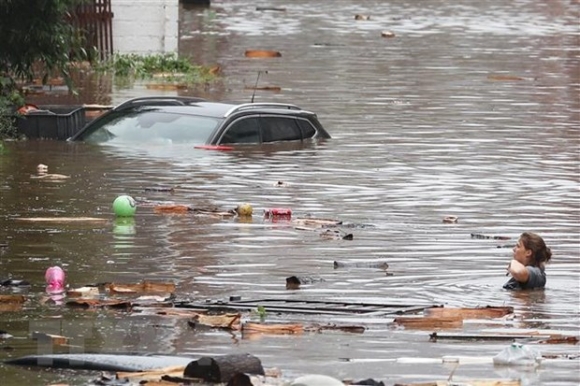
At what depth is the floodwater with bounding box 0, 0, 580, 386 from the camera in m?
11.2

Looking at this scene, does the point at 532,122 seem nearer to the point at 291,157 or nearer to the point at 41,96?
the point at 291,157

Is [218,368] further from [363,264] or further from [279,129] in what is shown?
[279,129]

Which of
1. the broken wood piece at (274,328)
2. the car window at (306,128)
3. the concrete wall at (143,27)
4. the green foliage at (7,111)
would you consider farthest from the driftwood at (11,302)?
the concrete wall at (143,27)

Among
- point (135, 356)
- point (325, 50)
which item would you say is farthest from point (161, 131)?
point (325, 50)

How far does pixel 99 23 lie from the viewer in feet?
124

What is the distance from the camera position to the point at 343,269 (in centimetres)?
1477

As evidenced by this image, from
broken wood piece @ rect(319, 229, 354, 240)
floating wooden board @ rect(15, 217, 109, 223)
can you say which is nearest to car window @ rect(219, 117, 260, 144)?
floating wooden board @ rect(15, 217, 109, 223)

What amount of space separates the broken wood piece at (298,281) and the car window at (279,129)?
35.2 feet

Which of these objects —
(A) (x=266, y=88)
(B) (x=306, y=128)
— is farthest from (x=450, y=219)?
(A) (x=266, y=88)

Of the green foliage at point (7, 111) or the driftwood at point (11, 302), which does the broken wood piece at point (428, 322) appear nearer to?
the driftwood at point (11, 302)

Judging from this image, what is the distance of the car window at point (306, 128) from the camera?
996 inches

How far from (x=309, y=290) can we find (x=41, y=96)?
18629 mm

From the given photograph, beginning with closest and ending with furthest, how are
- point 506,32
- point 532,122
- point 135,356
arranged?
point 135,356
point 532,122
point 506,32

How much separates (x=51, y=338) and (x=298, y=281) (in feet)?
10.2
